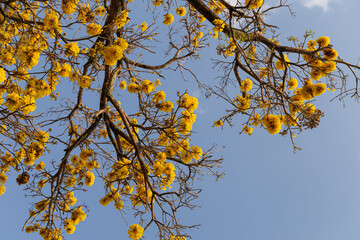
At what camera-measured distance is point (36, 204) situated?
4105 millimetres

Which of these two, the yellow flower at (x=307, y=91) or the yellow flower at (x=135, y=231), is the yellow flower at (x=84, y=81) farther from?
the yellow flower at (x=307, y=91)

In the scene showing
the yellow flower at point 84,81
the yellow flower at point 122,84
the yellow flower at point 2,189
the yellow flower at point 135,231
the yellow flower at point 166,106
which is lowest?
the yellow flower at point 135,231

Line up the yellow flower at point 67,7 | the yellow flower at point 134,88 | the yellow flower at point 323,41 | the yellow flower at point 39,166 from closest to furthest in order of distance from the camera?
the yellow flower at point 67,7, the yellow flower at point 323,41, the yellow flower at point 134,88, the yellow flower at point 39,166

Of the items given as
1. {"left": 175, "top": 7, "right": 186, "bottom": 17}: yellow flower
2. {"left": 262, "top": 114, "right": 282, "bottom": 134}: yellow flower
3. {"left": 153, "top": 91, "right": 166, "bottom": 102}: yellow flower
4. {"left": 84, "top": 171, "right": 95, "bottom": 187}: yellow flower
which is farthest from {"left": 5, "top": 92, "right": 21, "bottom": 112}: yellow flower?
{"left": 175, "top": 7, "right": 186, "bottom": 17}: yellow flower

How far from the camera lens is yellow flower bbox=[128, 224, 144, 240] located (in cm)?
346

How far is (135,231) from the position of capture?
3490mm

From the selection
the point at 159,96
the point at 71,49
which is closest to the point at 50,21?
the point at 71,49

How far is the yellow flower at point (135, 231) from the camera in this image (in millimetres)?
3465

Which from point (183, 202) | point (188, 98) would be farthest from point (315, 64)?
point (183, 202)

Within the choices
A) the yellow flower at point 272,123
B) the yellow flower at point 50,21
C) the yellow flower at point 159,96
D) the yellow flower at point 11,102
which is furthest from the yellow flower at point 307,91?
the yellow flower at point 11,102

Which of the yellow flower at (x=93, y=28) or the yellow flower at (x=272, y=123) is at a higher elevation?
the yellow flower at (x=93, y=28)

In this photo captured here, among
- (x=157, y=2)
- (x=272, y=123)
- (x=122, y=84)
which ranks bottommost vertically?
(x=272, y=123)

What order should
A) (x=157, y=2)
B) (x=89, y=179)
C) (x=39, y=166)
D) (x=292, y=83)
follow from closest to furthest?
(x=292, y=83)
(x=89, y=179)
(x=39, y=166)
(x=157, y=2)

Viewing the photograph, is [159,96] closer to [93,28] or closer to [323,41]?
[93,28]
